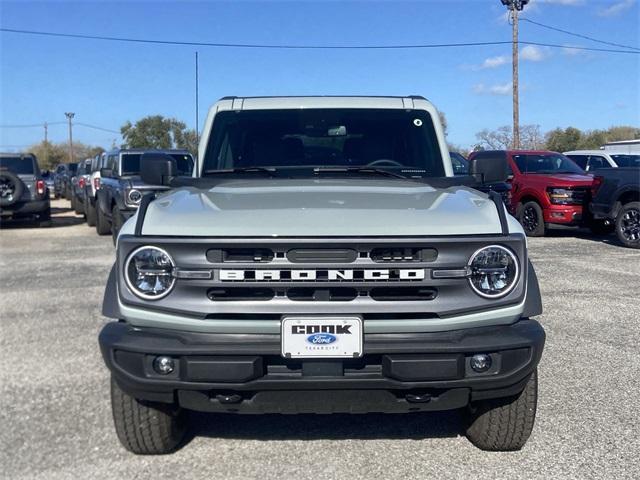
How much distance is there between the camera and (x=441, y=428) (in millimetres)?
4035

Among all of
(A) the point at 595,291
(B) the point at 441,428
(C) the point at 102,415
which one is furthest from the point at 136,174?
(B) the point at 441,428

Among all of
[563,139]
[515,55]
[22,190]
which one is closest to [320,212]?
[22,190]

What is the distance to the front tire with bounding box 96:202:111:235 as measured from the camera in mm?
14570

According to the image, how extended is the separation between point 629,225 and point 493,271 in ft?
32.8

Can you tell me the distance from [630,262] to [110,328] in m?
9.10

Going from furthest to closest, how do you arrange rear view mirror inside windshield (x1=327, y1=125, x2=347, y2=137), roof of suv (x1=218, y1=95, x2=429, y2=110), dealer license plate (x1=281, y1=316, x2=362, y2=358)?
roof of suv (x1=218, y1=95, x2=429, y2=110)
rear view mirror inside windshield (x1=327, y1=125, x2=347, y2=137)
dealer license plate (x1=281, y1=316, x2=362, y2=358)

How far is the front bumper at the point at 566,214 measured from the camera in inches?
524

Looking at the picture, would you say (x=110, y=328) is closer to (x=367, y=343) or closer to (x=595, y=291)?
(x=367, y=343)

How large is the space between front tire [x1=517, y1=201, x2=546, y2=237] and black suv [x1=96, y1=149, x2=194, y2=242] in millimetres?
6546

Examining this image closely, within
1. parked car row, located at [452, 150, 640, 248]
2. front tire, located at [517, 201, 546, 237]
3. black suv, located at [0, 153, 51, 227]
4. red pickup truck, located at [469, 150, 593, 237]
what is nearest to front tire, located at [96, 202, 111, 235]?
black suv, located at [0, 153, 51, 227]

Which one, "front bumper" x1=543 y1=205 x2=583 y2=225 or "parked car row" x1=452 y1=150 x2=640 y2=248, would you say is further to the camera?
"front bumper" x1=543 y1=205 x2=583 y2=225

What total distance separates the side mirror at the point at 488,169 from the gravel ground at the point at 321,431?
1.42 meters

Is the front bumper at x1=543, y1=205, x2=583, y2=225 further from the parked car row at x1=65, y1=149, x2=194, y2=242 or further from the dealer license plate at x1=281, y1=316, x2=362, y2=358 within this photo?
the dealer license plate at x1=281, y1=316, x2=362, y2=358

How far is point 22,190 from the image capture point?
16.0 metres
